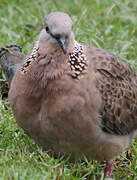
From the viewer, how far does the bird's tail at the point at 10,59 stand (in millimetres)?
6770

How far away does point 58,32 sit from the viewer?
5.38 meters

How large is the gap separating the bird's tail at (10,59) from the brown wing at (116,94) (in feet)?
3.72

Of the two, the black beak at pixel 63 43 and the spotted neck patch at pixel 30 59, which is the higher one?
the black beak at pixel 63 43

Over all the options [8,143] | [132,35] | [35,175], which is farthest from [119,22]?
[35,175]

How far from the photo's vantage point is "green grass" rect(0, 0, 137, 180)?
17.9 feet

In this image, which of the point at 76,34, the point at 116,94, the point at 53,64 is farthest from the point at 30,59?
the point at 76,34

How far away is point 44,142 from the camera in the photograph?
18.8ft

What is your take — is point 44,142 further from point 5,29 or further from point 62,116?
point 5,29

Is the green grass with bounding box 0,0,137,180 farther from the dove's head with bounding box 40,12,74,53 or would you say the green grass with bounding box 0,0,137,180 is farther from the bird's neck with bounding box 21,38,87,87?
the dove's head with bounding box 40,12,74,53

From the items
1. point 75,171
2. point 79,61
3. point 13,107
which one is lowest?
point 75,171

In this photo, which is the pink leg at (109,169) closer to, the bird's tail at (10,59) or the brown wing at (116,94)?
the brown wing at (116,94)

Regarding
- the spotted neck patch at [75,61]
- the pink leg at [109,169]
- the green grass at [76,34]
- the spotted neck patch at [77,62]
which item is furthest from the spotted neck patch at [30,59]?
the pink leg at [109,169]

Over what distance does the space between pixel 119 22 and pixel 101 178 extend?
3637 mm

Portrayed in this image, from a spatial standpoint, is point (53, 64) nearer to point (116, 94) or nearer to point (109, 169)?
point (116, 94)
